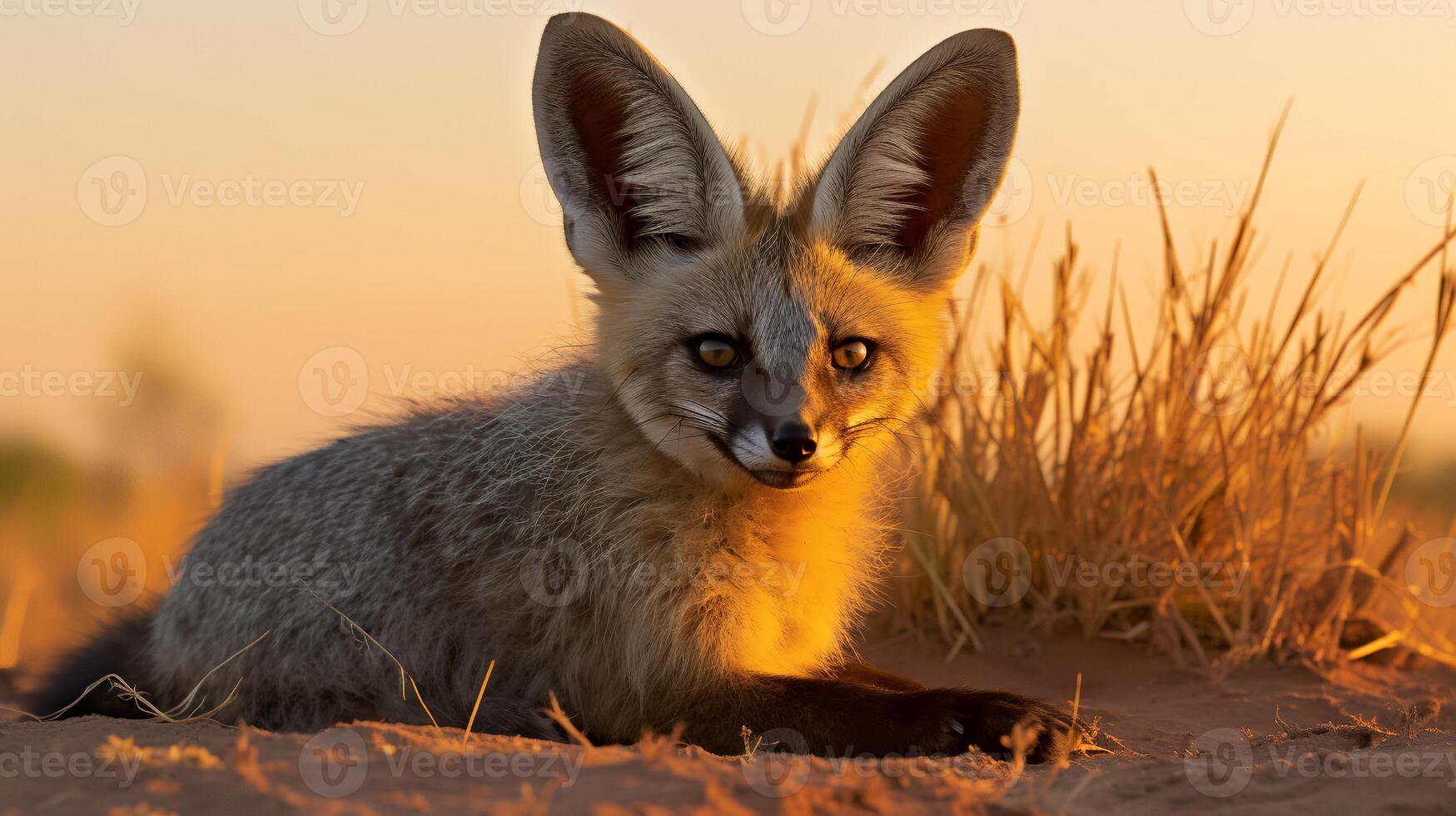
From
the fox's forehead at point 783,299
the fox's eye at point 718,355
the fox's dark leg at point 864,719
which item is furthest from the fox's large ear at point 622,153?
the fox's dark leg at point 864,719

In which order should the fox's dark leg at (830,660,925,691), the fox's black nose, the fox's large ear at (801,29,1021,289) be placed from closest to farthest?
the fox's black nose, the fox's large ear at (801,29,1021,289), the fox's dark leg at (830,660,925,691)

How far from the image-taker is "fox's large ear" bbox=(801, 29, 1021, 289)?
3.82 metres

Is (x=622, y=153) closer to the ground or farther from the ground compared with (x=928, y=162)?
closer to the ground

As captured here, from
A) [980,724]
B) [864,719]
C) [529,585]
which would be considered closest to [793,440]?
[864,719]

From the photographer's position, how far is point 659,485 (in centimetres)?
382

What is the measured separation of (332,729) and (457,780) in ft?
2.01

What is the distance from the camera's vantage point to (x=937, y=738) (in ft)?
10.9

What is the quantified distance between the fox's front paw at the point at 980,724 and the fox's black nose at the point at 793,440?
891mm

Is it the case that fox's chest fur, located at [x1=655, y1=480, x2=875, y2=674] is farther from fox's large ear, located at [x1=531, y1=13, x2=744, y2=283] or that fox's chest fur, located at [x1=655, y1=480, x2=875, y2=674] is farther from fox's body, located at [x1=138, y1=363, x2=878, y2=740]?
fox's large ear, located at [x1=531, y1=13, x2=744, y2=283]

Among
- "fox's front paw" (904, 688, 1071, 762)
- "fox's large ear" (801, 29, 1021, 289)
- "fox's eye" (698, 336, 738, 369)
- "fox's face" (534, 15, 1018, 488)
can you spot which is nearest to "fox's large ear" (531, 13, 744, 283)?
"fox's face" (534, 15, 1018, 488)

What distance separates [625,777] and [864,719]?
3.95ft

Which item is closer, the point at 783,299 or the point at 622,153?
the point at 783,299

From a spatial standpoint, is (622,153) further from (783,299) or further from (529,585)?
(529,585)

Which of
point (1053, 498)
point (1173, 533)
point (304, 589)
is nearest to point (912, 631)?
point (1053, 498)
